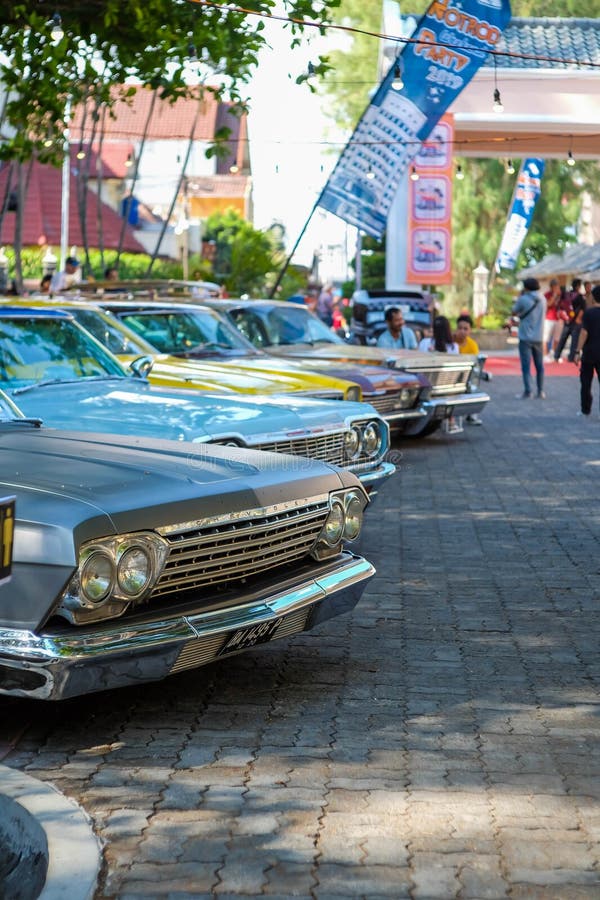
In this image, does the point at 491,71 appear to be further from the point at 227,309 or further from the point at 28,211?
the point at 28,211

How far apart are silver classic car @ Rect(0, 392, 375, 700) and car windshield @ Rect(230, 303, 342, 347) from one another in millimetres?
9256

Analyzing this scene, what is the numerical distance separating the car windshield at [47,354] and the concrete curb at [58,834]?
164 inches

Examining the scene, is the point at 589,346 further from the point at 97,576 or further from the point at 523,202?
the point at 523,202

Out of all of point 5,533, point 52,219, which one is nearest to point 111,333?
point 5,533

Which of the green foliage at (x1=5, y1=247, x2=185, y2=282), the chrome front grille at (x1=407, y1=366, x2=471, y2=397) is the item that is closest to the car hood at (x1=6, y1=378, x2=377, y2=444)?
the chrome front grille at (x1=407, y1=366, x2=471, y2=397)

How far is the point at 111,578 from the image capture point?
4.93 metres

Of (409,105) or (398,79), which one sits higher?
(398,79)

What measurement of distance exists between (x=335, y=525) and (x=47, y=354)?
350cm

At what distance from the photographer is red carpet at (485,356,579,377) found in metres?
32.8

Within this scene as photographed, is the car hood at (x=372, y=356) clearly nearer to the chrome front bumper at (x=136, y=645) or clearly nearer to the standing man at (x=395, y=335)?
the standing man at (x=395, y=335)

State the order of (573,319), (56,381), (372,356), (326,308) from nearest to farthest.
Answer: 1. (56,381)
2. (372,356)
3. (573,319)
4. (326,308)

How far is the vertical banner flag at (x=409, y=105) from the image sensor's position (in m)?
21.2

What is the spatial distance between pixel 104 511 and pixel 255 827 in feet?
4.07

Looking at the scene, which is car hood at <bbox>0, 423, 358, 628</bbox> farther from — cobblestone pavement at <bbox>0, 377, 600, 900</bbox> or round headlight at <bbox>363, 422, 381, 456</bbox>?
round headlight at <bbox>363, 422, 381, 456</bbox>
